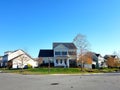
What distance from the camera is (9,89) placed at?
13.8 metres

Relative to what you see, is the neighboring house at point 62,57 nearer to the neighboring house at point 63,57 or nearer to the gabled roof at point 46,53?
the neighboring house at point 63,57

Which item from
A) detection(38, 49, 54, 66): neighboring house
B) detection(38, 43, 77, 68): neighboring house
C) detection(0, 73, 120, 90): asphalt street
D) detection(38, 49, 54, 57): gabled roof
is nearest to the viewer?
detection(0, 73, 120, 90): asphalt street

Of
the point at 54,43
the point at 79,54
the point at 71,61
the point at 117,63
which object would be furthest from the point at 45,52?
the point at 117,63

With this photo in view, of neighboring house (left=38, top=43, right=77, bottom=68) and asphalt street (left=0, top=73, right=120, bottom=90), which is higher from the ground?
neighboring house (left=38, top=43, right=77, bottom=68)

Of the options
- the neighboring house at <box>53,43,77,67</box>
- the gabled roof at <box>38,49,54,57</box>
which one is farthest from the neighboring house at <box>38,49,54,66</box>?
the neighboring house at <box>53,43,77,67</box>

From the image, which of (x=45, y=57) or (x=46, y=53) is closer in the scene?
(x=45, y=57)

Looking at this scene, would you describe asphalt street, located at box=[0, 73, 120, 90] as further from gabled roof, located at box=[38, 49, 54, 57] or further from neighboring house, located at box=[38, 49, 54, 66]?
gabled roof, located at box=[38, 49, 54, 57]

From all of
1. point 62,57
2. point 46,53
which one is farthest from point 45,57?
point 62,57

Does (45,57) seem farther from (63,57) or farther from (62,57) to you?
(63,57)

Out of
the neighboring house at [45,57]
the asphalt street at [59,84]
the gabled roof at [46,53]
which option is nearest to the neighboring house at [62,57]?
the neighboring house at [45,57]

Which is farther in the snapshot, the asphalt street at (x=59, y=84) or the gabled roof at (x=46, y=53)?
the gabled roof at (x=46, y=53)

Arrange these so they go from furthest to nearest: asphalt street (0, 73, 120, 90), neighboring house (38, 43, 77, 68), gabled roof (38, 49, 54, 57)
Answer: gabled roof (38, 49, 54, 57) < neighboring house (38, 43, 77, 68) < asphalt street (0, 73, 120, 90)

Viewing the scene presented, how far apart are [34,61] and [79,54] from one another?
27829 millimetres

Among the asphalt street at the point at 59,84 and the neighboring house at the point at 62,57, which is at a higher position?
the neighboring house at the point at 62,57
